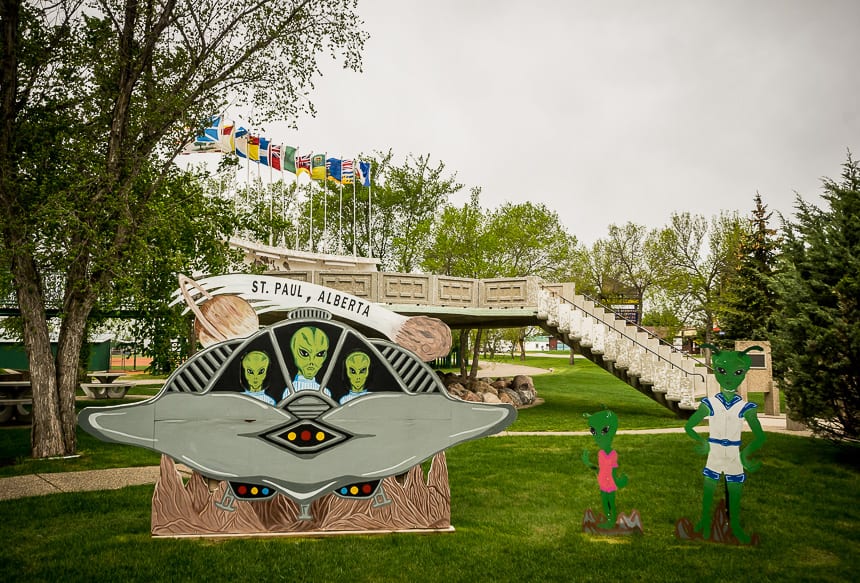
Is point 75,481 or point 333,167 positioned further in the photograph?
point 333,167

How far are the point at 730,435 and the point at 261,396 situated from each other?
6.01m

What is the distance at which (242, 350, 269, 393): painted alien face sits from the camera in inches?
333

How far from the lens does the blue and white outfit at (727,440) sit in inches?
329

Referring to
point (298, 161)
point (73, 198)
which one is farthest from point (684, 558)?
point (298, 161)

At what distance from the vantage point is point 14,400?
64.8 ft

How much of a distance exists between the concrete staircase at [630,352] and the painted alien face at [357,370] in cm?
1402

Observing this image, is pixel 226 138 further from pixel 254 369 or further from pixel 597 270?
pixel 597 270

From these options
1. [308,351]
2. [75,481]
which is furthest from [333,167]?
[308,351]

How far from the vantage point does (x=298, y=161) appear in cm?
3578

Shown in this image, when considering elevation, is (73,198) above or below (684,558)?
above

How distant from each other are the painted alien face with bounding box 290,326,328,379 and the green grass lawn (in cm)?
215

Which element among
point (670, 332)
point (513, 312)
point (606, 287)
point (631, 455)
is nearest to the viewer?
point (631, 455)

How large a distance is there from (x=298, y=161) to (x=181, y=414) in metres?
29.0

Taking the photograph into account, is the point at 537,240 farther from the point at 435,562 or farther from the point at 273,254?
the point at 435,562
